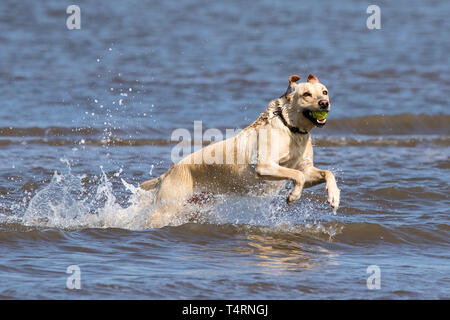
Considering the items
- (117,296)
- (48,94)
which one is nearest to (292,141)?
(117,296)

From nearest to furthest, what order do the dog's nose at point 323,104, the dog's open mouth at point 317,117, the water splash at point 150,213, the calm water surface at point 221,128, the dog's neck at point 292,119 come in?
the calm water surface at point 221,128 → the dog's nose at point 323,104 → the dog's open mouth at point 317,117 → the dog's neck at point 292,119 → the water splash at point 150,213

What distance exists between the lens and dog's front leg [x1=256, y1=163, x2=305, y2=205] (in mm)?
7258

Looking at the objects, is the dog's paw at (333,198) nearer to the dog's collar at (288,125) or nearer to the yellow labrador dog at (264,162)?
the yellow labrador dog at (264,162)

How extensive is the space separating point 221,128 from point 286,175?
7.09m

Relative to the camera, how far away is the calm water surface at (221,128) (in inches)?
256

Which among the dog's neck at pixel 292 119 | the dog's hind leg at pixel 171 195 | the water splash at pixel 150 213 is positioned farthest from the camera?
the water splash at pixel 150 213

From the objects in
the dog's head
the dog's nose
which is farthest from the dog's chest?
the dog's nose

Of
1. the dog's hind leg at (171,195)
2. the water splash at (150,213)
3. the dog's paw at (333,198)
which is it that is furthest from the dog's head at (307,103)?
the dog's hind leg at (171,195)

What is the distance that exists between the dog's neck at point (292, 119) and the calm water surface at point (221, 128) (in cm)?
100

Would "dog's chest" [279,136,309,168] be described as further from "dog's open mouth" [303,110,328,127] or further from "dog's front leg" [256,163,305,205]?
"dog's open mouth" [303,110,328,127]

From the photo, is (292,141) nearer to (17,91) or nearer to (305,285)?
(305,285)

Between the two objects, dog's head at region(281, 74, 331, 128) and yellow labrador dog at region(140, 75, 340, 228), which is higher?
dog's head at region(281, 74, 331, 128)

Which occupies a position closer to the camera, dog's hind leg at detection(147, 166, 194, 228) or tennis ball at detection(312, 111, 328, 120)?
tennis ball at detection(312, 111, 328, 120)

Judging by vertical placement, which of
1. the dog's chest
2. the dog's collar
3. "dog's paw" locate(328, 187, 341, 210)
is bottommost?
"dog's paw" locate(328, 187, 341, 210)
